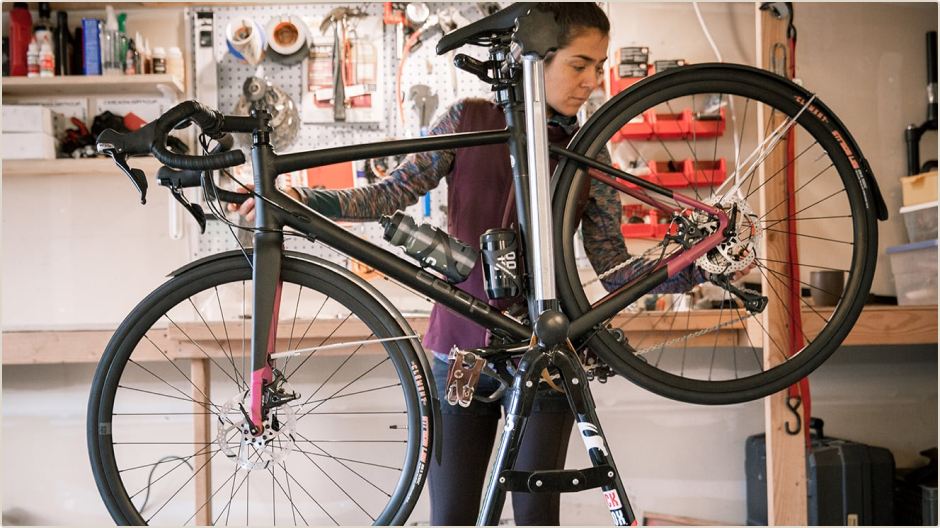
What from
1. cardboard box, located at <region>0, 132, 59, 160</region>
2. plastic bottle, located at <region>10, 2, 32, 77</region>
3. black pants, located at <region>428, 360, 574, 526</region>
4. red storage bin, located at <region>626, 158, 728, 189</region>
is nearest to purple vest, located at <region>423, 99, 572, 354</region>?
black pants, located at <region>428, 360, 574, 526</region>

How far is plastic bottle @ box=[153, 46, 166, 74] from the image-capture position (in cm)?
263

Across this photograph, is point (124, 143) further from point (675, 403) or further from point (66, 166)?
point (675, 403)

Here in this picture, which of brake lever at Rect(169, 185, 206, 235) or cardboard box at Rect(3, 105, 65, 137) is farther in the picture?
cardboard box at Rect(3, 105, 65, 137)

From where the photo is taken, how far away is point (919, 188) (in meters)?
→ 2.62

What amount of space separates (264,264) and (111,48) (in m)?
2.04

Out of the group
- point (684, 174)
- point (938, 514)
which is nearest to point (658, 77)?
point (684, 174)

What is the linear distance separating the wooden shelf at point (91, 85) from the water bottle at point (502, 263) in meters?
2.00

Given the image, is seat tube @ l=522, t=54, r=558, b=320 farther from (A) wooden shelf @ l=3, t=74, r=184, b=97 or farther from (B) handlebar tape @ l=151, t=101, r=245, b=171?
(A) wooden shelf @ l=3, t=74, r=184, b=97

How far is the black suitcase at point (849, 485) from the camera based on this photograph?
7.84ft

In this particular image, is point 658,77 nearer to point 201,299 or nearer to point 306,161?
point 306,161

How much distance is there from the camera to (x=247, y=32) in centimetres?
264

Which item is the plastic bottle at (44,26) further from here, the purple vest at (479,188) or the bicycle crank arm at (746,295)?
the bicycle crank arm at (746,295)

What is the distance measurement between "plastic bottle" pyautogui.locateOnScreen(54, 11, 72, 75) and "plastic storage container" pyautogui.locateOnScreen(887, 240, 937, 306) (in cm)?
322

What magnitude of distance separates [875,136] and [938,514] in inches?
57.9
